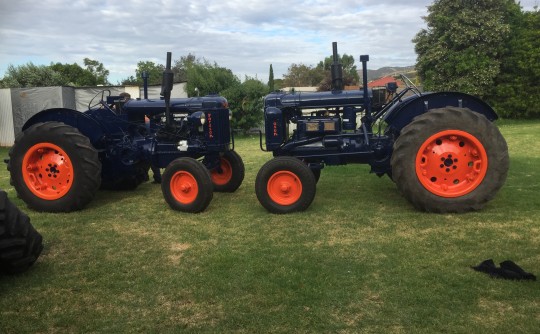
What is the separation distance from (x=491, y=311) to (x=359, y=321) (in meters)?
0.89

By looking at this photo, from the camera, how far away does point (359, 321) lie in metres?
3.02

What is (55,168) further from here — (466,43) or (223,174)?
(466,43)

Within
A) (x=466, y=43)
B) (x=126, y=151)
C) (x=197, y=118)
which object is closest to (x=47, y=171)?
(x=126, y=151)

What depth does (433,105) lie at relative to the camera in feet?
19.6

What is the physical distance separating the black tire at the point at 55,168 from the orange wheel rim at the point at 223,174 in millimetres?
1924

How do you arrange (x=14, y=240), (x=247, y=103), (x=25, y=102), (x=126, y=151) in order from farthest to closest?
(x=247, y=103), (x=25, y=102), (x=126, y=151), (x=14, y=240)

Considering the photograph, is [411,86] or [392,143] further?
[411,86]

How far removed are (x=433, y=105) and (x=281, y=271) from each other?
335 centimetres

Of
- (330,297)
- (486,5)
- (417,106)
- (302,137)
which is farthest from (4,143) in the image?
(486,5)

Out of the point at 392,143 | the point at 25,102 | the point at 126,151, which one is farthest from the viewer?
the point at 25,102

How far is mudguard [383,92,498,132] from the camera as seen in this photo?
5.92 metres

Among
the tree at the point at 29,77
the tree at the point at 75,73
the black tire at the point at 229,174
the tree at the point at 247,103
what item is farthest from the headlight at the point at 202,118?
the tree at the point at 75,73

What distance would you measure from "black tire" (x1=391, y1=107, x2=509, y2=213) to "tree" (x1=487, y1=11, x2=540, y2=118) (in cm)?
1842

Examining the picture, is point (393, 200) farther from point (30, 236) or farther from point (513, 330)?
point (30, 236)
